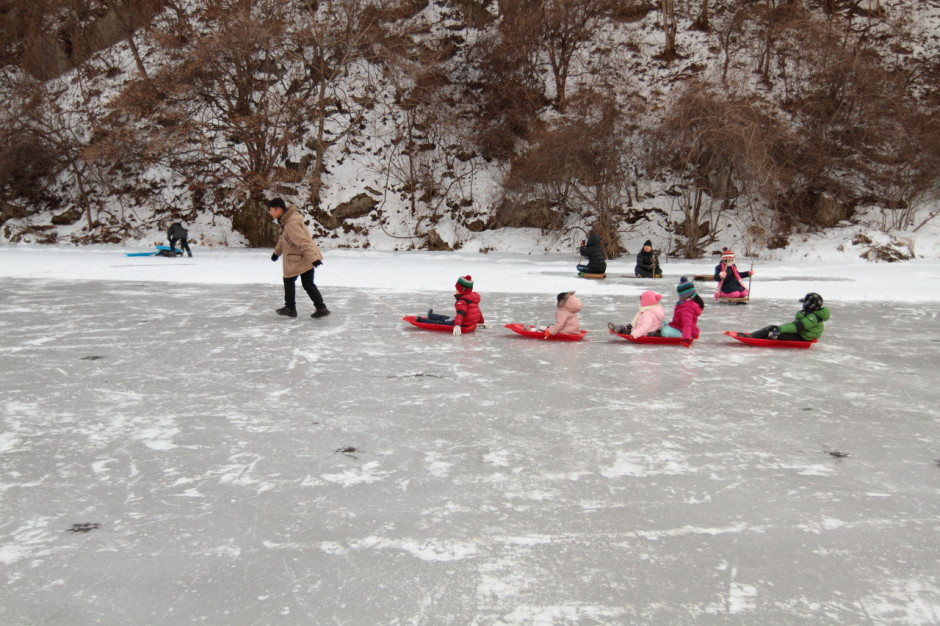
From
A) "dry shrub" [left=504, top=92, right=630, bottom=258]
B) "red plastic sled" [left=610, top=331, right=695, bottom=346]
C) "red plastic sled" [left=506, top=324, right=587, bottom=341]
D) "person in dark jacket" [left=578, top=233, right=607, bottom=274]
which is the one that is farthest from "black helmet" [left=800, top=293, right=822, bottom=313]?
"dry shrub" [left=504, top=92, right=630, bottom=258]

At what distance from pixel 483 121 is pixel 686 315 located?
17904mm

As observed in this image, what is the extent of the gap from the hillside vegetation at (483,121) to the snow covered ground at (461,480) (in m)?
13.0

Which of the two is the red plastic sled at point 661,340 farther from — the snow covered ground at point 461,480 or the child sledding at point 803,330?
the child sledding at point 803,330

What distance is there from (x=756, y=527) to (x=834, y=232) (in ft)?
60.3

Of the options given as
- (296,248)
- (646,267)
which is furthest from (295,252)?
(646,267)

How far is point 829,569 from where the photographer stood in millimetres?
2154

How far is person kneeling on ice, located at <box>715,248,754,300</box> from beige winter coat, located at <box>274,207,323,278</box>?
5416 millimetres

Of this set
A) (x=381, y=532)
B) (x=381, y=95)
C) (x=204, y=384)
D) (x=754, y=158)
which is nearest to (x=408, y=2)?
(x=381, y=95)

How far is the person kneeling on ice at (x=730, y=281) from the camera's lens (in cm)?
889

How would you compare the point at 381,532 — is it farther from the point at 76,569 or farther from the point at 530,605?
the point at 76,569

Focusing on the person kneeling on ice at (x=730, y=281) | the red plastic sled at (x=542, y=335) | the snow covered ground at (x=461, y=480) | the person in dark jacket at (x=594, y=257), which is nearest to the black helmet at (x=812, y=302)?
the snow covered ground at (x=461, y=480)

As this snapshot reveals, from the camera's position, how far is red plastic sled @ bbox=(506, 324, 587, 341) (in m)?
6.30

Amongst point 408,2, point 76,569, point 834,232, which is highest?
point 408,2

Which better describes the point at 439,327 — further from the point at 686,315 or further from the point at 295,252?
the point at 686,315
